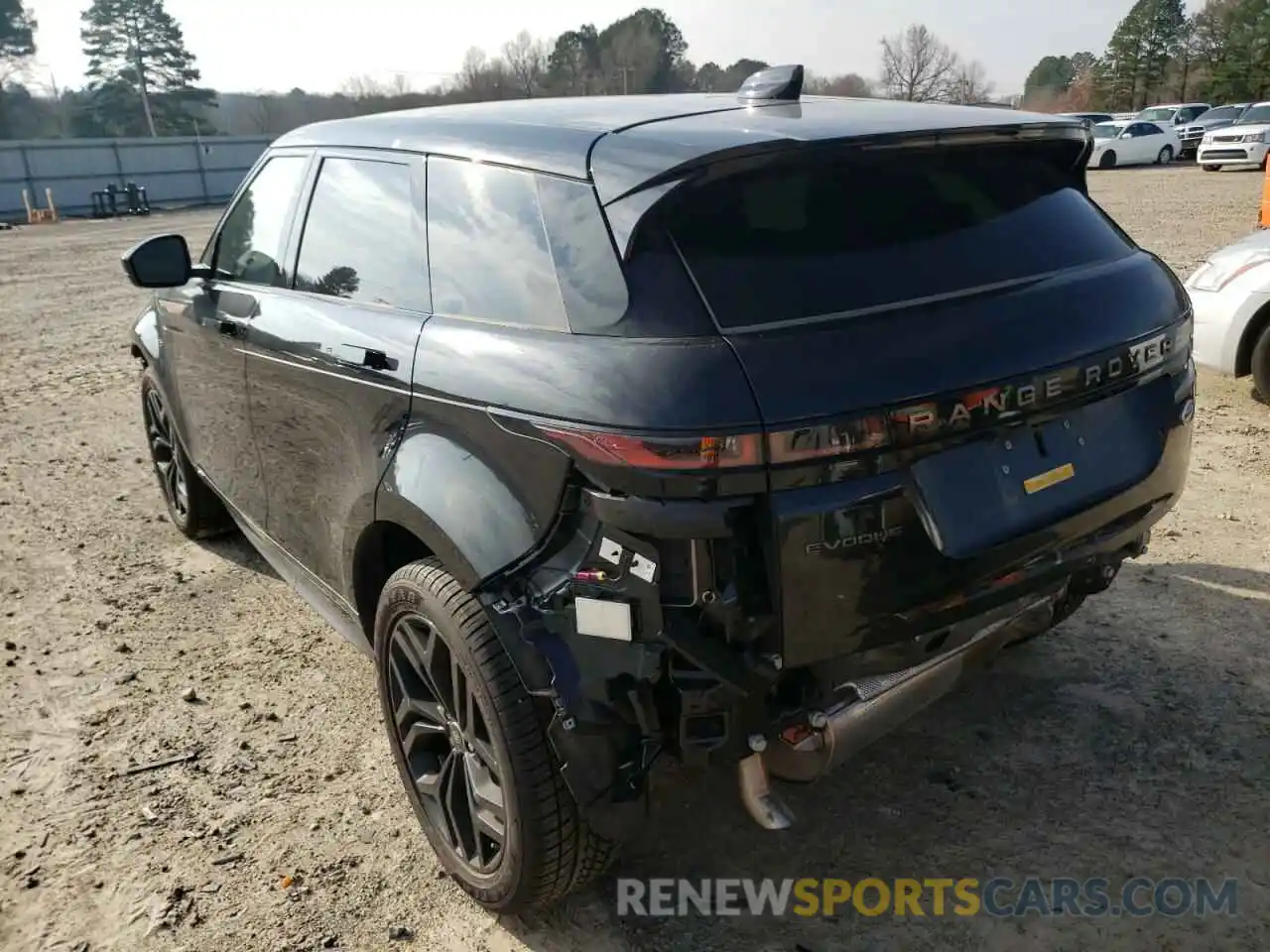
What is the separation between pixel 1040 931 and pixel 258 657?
2.94m

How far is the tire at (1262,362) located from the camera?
239 inches

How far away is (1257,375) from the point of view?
621cm

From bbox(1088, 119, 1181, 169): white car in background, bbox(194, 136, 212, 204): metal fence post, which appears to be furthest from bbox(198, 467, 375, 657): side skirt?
bbox(194, 136, 212, 204): metal fence post

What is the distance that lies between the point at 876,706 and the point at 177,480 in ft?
13.2

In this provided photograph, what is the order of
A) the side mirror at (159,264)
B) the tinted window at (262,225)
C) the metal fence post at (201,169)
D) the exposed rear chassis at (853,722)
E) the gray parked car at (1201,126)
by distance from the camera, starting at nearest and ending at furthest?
the exposed rear chassis at (853,722) → the tinted window at (262,225) → the side mirror at (159,264) → the gray parked car at (1201,126) → the metal fence post at (201,169)

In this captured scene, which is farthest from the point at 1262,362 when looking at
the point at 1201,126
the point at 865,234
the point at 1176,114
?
the point at 1176,114

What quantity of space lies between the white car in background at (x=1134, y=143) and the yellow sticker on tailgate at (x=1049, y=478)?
32.6m

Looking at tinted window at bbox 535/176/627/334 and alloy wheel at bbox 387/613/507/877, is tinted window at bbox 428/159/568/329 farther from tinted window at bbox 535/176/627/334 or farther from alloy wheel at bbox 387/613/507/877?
alloy wheel at bbox 387/613/507/877

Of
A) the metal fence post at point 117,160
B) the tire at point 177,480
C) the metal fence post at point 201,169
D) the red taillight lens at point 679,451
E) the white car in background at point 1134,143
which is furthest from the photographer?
the metal fence post at point 201,169

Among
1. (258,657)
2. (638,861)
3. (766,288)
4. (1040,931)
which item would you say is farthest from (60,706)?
(1040,931)

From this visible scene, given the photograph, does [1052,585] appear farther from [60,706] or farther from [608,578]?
[60,706]

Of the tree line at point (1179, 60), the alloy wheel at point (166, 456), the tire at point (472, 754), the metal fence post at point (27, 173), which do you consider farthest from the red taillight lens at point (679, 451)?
the tree line at point (1179, 60)

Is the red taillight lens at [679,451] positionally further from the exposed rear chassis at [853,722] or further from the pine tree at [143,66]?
the pine tree at [143,66]

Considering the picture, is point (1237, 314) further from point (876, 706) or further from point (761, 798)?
point (761, 798)
